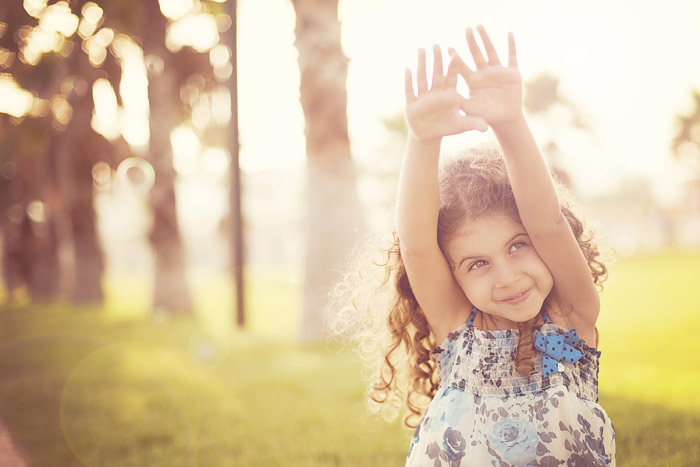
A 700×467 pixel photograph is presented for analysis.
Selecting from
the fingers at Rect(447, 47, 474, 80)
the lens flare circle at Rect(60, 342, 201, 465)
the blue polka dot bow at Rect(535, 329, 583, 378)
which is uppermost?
the fingers at Rect(447, 47, 474, 80)

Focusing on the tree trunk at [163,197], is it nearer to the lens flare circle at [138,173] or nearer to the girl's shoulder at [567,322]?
the lens flare circle at [138,173]

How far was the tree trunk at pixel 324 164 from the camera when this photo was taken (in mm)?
7484

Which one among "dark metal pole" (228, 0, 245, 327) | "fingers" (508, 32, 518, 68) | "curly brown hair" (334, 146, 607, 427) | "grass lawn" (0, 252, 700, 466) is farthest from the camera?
"dark metal pole" (228, 0, 245, 327)

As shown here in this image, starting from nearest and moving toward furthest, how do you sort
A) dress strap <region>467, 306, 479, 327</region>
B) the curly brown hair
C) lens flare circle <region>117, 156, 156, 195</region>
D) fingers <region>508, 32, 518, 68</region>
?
fingers <region>508, 32, 518, 68</region> → the curly brown hair → dress strap <region>467, 306, 479, 327</region> → lens flare circle <region>117, 156, 156, 195</region>

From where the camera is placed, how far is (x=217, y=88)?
14047 mm

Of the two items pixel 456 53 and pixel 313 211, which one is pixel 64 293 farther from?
pixel 456 53

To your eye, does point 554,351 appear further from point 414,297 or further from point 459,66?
point 459,66

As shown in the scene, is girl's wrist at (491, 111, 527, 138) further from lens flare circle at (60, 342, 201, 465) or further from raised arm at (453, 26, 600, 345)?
lens flare circle at (60, 342, 201, 465)

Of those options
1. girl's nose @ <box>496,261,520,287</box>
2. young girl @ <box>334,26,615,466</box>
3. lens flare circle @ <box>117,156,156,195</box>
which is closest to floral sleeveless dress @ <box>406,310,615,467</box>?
young girl @ <box>334,26,615,466</box>

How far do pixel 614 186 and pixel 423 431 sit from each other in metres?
76.1

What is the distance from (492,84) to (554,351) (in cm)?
93

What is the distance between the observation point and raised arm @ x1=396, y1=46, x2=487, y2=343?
1.55 meters

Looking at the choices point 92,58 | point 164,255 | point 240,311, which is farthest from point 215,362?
point 92,58

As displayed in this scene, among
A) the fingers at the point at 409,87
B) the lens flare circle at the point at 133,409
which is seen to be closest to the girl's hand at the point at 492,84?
the fingers at the point at 409,87
